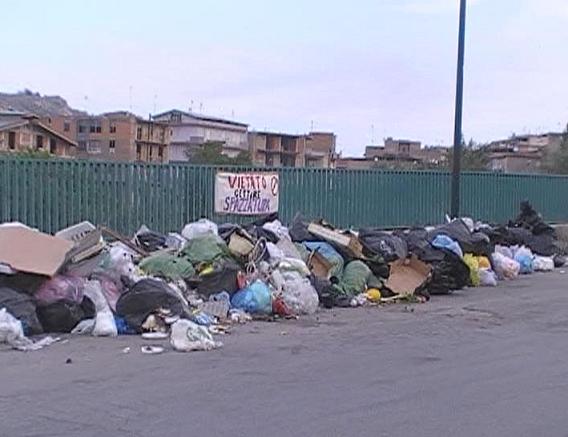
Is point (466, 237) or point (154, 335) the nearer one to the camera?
point (154, 335)

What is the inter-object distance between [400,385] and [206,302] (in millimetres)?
5001

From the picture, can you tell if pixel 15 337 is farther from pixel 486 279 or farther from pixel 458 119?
pixel 458 119

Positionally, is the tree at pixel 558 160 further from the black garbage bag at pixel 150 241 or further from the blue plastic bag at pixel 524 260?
the black garbage bag at pixel 150 241

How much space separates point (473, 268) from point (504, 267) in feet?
6.04

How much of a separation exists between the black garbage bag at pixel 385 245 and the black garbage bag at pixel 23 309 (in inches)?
259

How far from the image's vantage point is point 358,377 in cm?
930

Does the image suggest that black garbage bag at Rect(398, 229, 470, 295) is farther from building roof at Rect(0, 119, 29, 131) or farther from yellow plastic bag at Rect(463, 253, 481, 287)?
building roof at Rect(0, 119, 29, 131)

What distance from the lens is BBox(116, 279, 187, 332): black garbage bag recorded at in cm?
1202

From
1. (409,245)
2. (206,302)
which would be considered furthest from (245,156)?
(206,302)

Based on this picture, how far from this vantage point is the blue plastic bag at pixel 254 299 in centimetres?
1348

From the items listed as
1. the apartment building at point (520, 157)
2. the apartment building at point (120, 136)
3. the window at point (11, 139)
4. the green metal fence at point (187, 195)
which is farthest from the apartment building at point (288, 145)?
the green metal fence at point (187, 195)

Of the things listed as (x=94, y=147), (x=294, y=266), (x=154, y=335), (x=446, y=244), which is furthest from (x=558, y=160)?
(x=154, y=335)

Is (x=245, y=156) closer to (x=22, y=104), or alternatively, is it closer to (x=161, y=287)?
(x=22, y=104)

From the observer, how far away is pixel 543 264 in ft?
73.4
